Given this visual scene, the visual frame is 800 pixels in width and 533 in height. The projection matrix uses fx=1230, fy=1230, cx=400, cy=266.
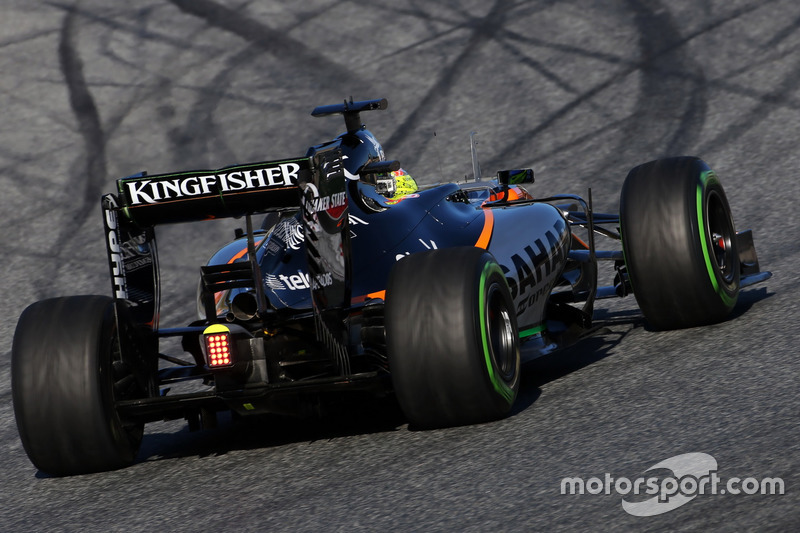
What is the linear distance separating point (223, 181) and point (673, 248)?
2501 millimetres

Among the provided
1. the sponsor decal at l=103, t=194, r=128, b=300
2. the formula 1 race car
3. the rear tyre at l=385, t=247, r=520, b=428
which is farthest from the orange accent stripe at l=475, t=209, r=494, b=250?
the sponsor decal at l=103, t=194, r=128, b=300

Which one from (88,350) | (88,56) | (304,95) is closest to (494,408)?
(88,350)

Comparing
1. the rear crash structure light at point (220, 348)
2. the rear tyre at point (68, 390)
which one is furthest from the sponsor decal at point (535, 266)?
the rear tyre at point (68, 390)

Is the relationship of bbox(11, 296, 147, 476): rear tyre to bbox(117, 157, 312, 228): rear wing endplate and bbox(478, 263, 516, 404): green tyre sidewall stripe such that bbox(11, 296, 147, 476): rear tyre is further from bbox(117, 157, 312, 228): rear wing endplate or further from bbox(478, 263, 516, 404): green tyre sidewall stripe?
bbox(478, 263, 516, 404): green tyre sidewall stripe

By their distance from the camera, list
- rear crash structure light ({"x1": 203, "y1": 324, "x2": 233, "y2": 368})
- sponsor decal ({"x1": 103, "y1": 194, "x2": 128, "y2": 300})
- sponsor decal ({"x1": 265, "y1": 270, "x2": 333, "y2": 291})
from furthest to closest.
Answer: sponsor decal ({"x1": 265, "y1": 270, "x2": 333, "y2": 291}) < sponsor decal ({"x1": 103, "y1": 194, "x2": 128, "y2": 300}) < rear crash structure light ({"x1": 203, "y1": 324, "x2": 233, "y2": 368})

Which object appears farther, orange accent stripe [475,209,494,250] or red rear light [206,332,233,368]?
orange accent stripe [475,209,494,250]

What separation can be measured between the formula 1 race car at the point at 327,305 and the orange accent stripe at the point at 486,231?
0.04 feet

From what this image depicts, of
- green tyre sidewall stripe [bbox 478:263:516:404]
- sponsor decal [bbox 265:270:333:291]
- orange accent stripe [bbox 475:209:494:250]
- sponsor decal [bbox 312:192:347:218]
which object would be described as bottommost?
green tyre sidewall stripe [bbox 478:263:516:404]

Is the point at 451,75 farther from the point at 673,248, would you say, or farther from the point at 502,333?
the point at 502,333

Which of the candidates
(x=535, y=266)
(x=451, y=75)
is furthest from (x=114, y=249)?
(x=451, y=75)

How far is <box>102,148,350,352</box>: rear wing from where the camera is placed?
18.2ft

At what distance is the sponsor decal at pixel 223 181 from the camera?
5.54 metres

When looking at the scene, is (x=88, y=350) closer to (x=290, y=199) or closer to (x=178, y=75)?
(x=290, y=199)

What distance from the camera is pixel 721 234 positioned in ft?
23.7
